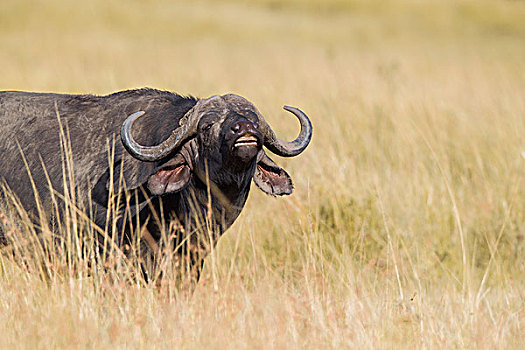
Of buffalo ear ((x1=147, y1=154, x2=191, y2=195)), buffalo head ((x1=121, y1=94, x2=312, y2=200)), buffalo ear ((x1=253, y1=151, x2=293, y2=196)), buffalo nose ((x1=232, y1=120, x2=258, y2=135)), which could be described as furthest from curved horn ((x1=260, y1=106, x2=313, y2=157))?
buffalo ear ((x1=147, y1=154, x2=191, y2=195))

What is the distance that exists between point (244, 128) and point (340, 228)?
2067 mm

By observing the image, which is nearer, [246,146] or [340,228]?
[246,146]

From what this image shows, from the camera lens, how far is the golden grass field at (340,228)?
4.01 m

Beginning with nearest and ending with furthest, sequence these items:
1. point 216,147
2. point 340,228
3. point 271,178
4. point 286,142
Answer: point 216,147, point 286,142, point 271,178, point 340,228

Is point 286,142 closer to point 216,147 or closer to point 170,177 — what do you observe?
point 216,147

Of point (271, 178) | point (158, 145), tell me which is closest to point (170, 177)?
point (158, 145)

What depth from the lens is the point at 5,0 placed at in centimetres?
3005

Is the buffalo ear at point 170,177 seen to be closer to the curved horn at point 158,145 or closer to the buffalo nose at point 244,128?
the curved horn at point 158,145

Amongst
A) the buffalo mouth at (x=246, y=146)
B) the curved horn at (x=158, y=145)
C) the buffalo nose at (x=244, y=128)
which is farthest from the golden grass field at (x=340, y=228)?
the curved horn at (x=158, y=145)

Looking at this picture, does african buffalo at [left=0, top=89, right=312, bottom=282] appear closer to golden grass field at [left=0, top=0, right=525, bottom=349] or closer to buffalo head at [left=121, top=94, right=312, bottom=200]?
buffalo head at [left=121, top=94, right=312, bottom=200]

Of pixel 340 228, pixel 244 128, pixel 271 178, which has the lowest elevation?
pixel 340 228

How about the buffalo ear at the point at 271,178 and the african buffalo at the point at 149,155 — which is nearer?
the african buffalo at the point at 149,155

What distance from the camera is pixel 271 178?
5.02m

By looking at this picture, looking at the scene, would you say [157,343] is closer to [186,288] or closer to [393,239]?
[186,288]
